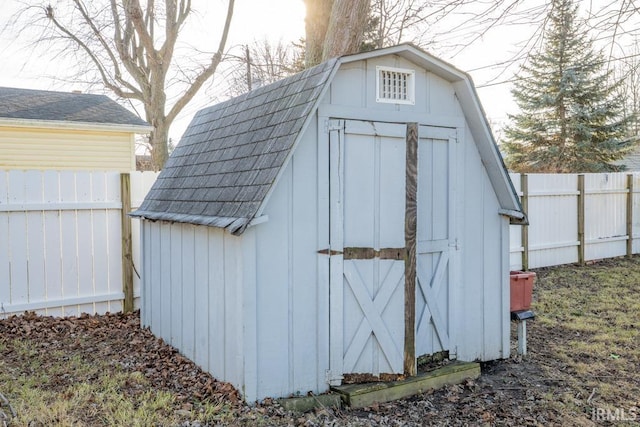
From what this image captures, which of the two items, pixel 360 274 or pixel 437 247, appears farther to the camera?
pixel 437 247

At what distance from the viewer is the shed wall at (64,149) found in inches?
474

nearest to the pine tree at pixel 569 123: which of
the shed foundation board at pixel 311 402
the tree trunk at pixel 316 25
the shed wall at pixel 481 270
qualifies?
the tree trunk at pixel 316 25

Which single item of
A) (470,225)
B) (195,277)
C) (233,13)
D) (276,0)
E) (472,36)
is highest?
(233,13)

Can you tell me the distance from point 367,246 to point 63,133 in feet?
35.0

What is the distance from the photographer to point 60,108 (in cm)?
1331

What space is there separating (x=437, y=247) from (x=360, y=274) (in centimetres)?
95

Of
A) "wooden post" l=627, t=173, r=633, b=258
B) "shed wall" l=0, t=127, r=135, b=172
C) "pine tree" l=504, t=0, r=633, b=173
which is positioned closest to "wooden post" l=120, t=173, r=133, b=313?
"shed wall" l=0, t=127, r=135, b=172

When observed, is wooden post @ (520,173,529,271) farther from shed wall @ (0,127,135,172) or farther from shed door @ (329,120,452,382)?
shed wall @ (0,127,135,172)

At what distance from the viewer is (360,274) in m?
4.56

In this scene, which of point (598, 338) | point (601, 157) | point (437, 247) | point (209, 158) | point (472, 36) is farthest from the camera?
point (601, 157)

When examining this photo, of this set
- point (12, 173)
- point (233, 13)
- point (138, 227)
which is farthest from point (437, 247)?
point (233, 13)

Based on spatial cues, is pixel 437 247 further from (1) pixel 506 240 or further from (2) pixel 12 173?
(2) pixel 12 173

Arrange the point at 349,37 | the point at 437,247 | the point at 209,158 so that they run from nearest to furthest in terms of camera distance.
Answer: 1. the point at 437,247
2. the point at 209,158
3. the point at 349,37

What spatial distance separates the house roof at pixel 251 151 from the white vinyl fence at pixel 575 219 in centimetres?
588
